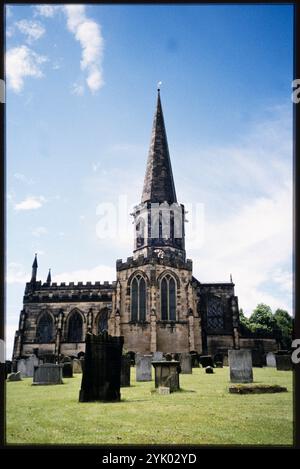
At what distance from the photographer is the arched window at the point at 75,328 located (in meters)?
35.2

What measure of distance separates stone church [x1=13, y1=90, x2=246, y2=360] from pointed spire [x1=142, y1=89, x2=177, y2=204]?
100 mm

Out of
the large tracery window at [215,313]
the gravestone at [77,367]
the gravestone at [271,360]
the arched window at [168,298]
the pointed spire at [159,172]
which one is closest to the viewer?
the gravestone at [77,367]

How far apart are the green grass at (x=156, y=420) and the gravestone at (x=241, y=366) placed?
263 cm

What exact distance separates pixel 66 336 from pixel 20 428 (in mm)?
30503

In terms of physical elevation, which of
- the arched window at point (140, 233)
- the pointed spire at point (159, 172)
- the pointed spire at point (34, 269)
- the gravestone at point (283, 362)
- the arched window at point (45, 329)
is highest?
the pointed spire at point (159, 172)

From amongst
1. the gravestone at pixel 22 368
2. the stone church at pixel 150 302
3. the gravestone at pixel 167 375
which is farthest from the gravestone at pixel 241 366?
the stone church at pixel 150 302

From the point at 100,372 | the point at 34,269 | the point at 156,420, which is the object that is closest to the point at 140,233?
the point at 34,269

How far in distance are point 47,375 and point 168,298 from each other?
17.4 metres

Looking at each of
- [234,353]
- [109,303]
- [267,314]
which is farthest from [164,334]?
[267,314]

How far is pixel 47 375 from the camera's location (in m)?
12.8

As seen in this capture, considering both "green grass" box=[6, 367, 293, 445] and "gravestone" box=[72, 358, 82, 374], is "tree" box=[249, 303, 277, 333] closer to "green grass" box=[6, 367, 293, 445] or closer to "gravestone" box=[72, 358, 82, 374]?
"gravestone" box=[72, 358, 82, 374]

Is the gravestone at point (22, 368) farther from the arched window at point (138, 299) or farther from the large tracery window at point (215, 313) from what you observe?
the large tracery window at point (215, 313)

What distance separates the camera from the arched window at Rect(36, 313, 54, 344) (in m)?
35.2

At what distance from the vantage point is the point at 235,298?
3494 centimetres
